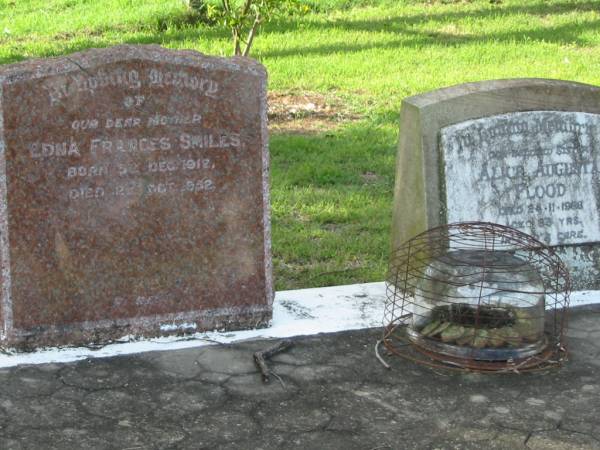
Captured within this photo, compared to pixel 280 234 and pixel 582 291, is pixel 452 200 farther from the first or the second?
pixel 280 234

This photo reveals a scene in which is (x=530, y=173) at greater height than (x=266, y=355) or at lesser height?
greater

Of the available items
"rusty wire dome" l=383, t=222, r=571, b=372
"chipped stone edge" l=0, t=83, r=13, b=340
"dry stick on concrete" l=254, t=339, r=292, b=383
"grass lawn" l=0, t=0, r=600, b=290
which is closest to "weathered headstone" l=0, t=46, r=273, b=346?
"chipped stone edge" l=0, t=83, r=13, b=340

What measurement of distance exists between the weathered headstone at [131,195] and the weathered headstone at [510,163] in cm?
80

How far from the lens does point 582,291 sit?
5.67 m

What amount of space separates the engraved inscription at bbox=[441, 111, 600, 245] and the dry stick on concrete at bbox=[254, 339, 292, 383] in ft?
3.47

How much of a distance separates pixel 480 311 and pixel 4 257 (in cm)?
204

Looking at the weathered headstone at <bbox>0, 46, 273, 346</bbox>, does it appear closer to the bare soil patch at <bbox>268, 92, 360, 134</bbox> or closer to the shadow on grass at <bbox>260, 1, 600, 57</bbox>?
the bare soil patch at <bbox>268, 92, 360, 134</bbox>

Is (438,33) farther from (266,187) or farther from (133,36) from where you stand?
(266,187)

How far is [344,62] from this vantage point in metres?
10.7

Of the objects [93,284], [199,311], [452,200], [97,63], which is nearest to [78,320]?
[93,284]

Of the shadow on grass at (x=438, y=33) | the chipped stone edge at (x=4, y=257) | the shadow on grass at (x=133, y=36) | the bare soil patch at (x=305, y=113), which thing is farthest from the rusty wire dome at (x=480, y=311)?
the shadow on grass at (x=133, y=36)

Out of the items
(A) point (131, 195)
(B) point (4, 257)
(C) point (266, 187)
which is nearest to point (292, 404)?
(C) point (266, 187)

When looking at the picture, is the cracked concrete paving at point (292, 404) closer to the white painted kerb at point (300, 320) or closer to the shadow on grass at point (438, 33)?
the white painted kerb at point (300, 320)

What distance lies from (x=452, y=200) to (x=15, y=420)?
229 centimetres
